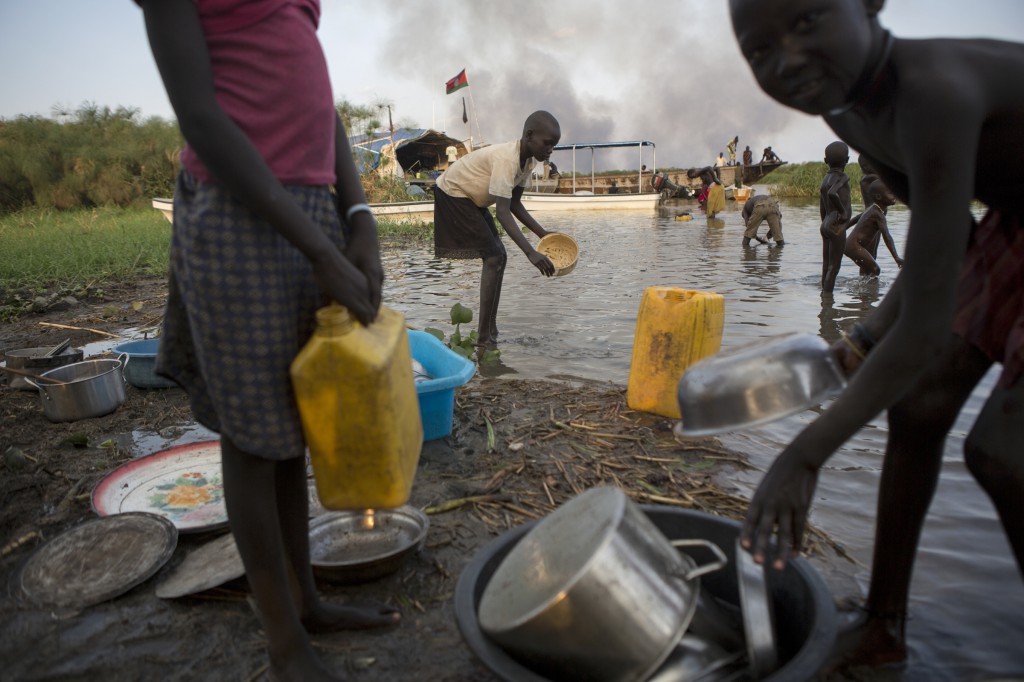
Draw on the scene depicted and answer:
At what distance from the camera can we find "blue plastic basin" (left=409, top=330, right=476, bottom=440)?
2705 millimetres

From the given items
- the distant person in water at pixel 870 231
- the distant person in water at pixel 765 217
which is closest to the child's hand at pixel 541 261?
the distant person in water at pixel 870 231

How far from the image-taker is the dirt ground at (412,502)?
1.67 m

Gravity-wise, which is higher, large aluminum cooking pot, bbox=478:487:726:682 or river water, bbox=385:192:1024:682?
large aluminum cooking pot, bbox=478:487:726:682

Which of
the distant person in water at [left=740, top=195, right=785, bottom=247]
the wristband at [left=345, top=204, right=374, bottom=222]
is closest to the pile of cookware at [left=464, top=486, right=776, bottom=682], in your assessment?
the wristband at [left=345, top=204, right=374, bottom=222]

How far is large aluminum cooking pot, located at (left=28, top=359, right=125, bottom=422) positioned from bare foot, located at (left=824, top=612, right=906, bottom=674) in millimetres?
3585

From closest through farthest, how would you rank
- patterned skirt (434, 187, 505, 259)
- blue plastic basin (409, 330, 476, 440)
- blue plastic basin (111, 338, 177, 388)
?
blue plastic basin (409, 330, 476, 440)
blue plastic basin (111, 338, 177, 388)
patterned skirt (434, 187, 505, 259)

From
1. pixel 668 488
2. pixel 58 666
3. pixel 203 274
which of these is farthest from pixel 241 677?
pixel 668 488

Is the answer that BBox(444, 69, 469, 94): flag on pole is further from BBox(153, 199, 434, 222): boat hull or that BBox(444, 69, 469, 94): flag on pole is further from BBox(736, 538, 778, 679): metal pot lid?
BBox(736, 538, 778, 679): metal pot lid

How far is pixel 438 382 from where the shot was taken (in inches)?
106

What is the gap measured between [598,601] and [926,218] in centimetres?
92

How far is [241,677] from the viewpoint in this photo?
62.8 inches

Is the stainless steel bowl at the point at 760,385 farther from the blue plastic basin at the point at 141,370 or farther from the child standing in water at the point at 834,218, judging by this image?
the child standing in water at the point at 834,218

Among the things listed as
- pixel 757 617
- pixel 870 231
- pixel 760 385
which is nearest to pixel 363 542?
pixel 757 617

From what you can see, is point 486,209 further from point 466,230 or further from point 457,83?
point 457,83
